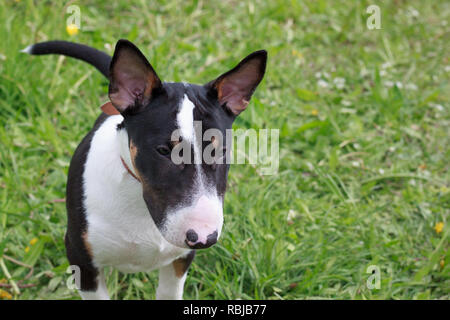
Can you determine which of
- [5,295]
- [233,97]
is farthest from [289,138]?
[5,295]

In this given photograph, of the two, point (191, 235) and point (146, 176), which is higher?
point (146, 176)

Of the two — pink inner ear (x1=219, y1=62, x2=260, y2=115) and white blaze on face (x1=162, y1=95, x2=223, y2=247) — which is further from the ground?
pink inner ear (x1=219, y1=62, x2=260, y2=115)

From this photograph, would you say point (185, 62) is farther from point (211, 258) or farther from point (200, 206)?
point (200, 206)

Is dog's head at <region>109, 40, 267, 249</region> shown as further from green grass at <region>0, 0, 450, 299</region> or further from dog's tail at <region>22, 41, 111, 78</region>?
green grass at <region>0, 0, 450, 299</region>

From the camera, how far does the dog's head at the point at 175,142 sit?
179 cm

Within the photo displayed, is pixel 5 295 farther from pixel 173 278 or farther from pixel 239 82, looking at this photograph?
pixel 239 82

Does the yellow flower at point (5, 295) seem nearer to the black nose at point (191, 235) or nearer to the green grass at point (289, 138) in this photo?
the green grass at point (289, 138)

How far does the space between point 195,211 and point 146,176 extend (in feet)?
0.84

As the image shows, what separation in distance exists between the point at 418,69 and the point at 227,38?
5.81 feet

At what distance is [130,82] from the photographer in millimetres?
2008

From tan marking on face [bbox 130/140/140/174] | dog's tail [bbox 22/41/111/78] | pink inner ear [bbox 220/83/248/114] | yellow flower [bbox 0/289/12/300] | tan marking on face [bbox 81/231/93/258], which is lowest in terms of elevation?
yellow flower [bbox 0/289/12/300]

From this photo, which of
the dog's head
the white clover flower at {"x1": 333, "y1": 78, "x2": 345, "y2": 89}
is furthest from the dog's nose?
the white clover flower at {"x1": 333, "y1": 78, "x2": 345, "y2": 89}

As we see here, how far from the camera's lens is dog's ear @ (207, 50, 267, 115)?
2065 mm

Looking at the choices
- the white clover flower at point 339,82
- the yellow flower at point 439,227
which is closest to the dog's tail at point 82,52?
the yellow flower at point 439,227
